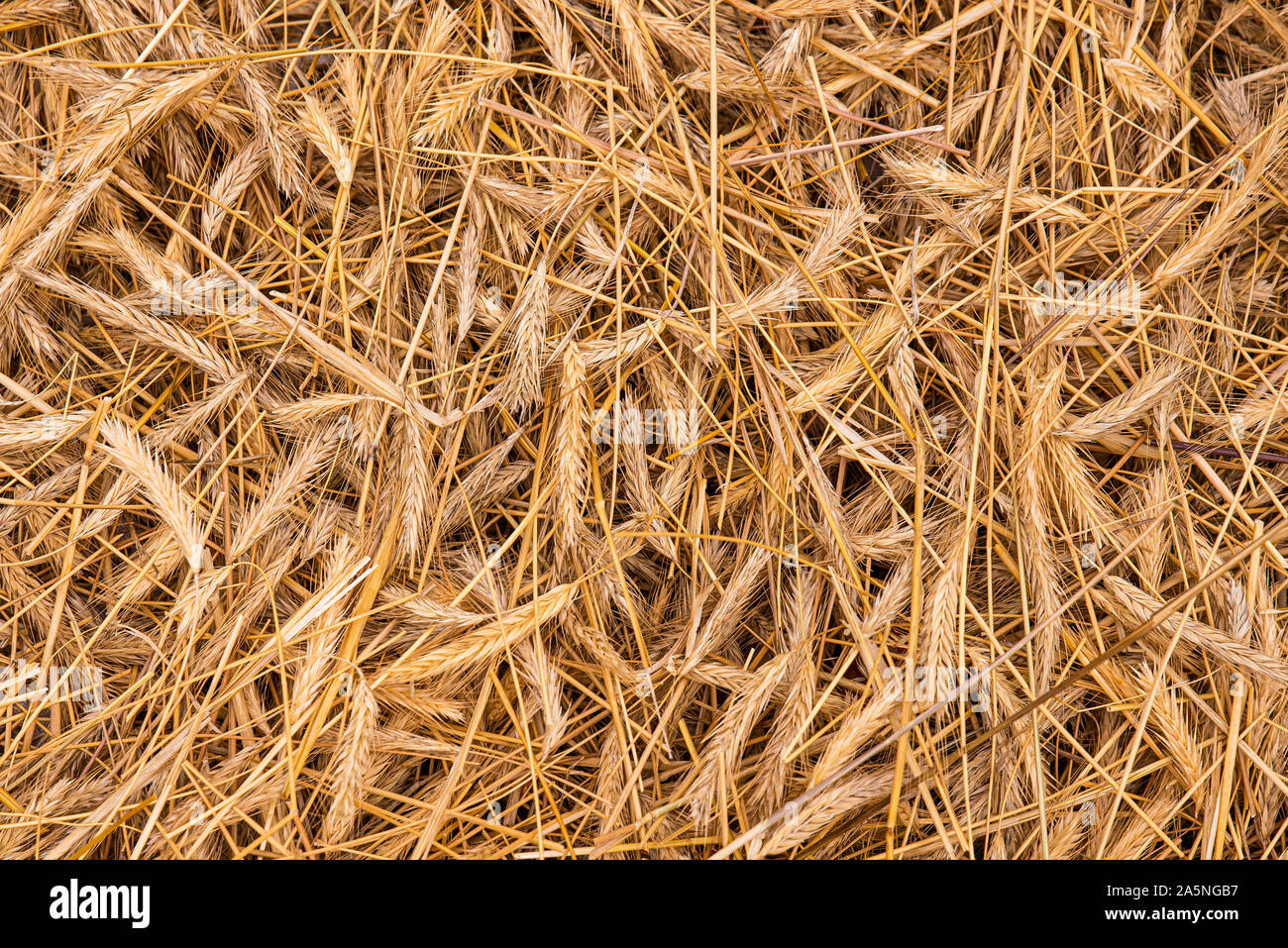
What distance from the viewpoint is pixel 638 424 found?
5.76 ft

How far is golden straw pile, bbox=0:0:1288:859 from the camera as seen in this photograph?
1.68m

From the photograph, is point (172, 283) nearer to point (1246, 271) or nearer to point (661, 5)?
point (661, 5)

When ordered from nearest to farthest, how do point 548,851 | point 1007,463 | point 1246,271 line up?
1. point 548,851
2. point 1007,463
3. point 1246,271

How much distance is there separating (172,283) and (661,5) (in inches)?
50.0

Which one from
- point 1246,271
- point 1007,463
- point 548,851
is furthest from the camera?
point 1246,271

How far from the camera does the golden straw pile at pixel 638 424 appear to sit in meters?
1.68

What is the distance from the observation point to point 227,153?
1866mm
